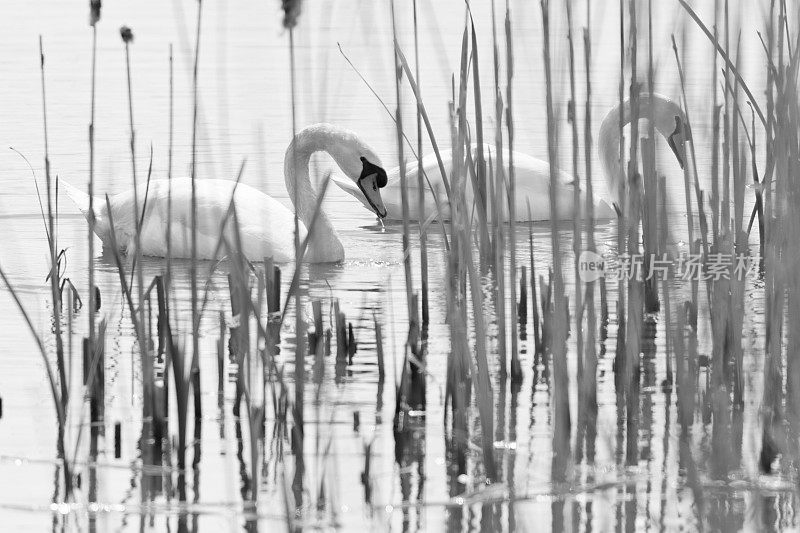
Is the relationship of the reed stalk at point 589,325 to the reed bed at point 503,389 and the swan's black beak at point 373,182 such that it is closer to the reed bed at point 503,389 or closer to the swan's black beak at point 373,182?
the reed bed at point 503,389

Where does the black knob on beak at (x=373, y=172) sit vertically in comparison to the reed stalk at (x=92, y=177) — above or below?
above

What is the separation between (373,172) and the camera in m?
8.98

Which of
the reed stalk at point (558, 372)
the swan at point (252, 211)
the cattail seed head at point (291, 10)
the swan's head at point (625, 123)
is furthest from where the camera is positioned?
the swan's head at point (625, 123)

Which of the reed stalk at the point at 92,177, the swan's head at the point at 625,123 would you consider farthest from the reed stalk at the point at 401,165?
the swan's head at the point at 625,123

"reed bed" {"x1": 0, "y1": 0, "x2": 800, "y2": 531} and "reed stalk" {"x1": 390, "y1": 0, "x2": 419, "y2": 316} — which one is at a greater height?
"reed stalk" {"x1": 390, "y1": 0, "x2": 419, "y2": 316}

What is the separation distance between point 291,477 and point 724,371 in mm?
1388

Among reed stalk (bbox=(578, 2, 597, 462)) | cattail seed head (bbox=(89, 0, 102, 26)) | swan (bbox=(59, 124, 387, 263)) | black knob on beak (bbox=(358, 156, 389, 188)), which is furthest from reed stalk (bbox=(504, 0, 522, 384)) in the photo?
black knob on beak (bbox=(358, 156, 389, 188))

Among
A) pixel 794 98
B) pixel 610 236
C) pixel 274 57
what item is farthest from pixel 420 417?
pixel 274 57

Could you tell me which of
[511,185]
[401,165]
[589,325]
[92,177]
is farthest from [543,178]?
[92,177]

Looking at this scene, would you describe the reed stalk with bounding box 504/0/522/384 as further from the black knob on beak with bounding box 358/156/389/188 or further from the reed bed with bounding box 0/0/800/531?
the black knob on beak with bounding box 358/156/389/188

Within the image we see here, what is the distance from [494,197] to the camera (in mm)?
5129

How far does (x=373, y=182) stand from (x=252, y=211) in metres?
0.97

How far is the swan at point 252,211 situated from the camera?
8195 mm

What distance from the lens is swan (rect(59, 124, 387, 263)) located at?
8195 mm
